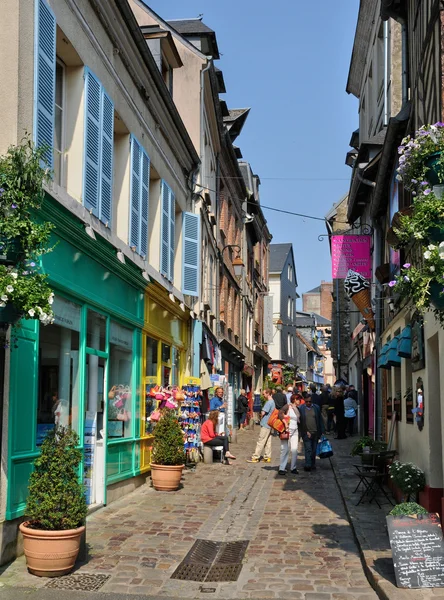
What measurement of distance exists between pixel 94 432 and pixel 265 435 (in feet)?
24.6

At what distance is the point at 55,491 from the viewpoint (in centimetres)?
681

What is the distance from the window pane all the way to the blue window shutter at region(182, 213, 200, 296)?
2495 millimetres

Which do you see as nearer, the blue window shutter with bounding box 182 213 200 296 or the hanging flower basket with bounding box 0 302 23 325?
the hanging flower basket with bounding box 0 302 23 325

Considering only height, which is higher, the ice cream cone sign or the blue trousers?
the ice cream cone sign

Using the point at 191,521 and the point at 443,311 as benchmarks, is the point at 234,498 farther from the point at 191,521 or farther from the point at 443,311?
the point at 443,311

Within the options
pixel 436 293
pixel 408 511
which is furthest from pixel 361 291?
pixel 436 293

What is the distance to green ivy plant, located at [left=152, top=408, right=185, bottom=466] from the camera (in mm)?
12211

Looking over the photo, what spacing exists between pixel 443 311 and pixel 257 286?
3378cm

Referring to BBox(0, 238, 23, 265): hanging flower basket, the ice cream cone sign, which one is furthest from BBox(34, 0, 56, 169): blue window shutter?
the ice cream cone sign

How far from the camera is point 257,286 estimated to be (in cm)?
3959

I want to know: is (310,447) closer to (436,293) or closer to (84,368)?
(84,368)

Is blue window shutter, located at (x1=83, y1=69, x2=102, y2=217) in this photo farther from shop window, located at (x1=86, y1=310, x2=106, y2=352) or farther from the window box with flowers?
the window box with flowers

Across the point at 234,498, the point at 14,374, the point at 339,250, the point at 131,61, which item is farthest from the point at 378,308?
the point at 14,374

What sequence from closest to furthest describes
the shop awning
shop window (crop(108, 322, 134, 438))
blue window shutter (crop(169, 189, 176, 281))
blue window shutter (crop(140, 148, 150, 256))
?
the shop awning → shop window (crop(108, 322, 134, 438)) → blue window shutter (crop(140, 148, 150, 256)) → blue window shutter (crop(169, 189, 176, 281))
